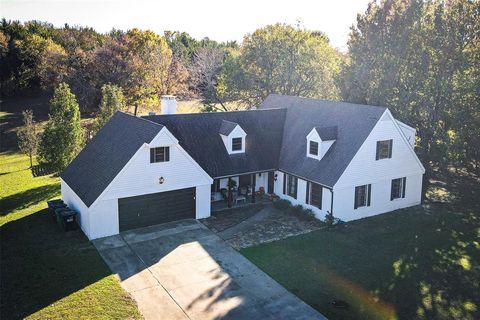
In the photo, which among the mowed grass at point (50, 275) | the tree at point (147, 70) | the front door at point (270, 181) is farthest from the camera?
the tree at point (147, 70)

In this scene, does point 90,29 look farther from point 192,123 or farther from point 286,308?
point 286,308

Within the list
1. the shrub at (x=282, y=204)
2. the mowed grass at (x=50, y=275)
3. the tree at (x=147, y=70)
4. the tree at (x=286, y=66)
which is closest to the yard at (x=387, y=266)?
the shrub at (x=282, y=204)

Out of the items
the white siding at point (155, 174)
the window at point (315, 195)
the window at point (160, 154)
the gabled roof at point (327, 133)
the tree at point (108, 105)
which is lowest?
the window at point (315, 195)

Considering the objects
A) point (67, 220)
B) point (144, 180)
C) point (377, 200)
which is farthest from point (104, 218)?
point (377, 200)

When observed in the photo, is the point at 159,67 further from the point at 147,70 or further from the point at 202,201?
the point at 202,201

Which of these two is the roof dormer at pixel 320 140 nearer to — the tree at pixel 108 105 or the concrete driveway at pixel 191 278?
the concrete driveway at pixel 191 278

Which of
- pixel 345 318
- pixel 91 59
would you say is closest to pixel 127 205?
pixel 345 318
